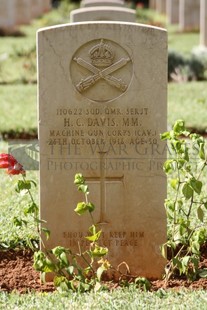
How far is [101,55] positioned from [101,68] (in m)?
0.09

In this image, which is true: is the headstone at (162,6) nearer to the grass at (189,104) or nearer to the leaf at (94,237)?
the grass at (189,104)

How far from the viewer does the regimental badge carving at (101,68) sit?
523 centimetres

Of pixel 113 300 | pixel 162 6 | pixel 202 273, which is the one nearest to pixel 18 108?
pixel 202 273

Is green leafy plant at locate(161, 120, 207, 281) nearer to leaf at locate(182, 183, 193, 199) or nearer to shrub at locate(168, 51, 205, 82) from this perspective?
leaf at locate(182, 183, 193, 199)

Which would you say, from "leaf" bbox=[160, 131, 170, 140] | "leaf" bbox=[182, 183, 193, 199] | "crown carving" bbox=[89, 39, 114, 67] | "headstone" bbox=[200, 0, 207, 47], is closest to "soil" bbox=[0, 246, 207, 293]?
"leaf" bbox=[182, 183, 193, 199]

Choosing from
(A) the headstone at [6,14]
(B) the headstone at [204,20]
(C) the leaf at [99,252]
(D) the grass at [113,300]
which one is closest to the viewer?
(D) the grass at [113,300]

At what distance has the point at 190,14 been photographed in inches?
1112

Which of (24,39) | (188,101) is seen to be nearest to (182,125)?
(188,101)

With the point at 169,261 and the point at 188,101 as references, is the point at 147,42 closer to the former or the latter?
the point at 169,261

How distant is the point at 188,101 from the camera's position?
1280cm

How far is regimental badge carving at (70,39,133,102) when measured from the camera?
5.23 meters

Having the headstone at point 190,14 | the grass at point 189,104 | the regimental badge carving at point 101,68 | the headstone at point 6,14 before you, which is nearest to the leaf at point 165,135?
the regimental badge carving at point 101,68

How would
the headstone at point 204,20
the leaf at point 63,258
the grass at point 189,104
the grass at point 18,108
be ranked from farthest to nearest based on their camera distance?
the headstone at point 204,20 → the grass at point 189,104 → the grass at point 18,108 → the leaf at point 63,258

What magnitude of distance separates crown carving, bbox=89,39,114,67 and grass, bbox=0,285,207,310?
1337 mm
